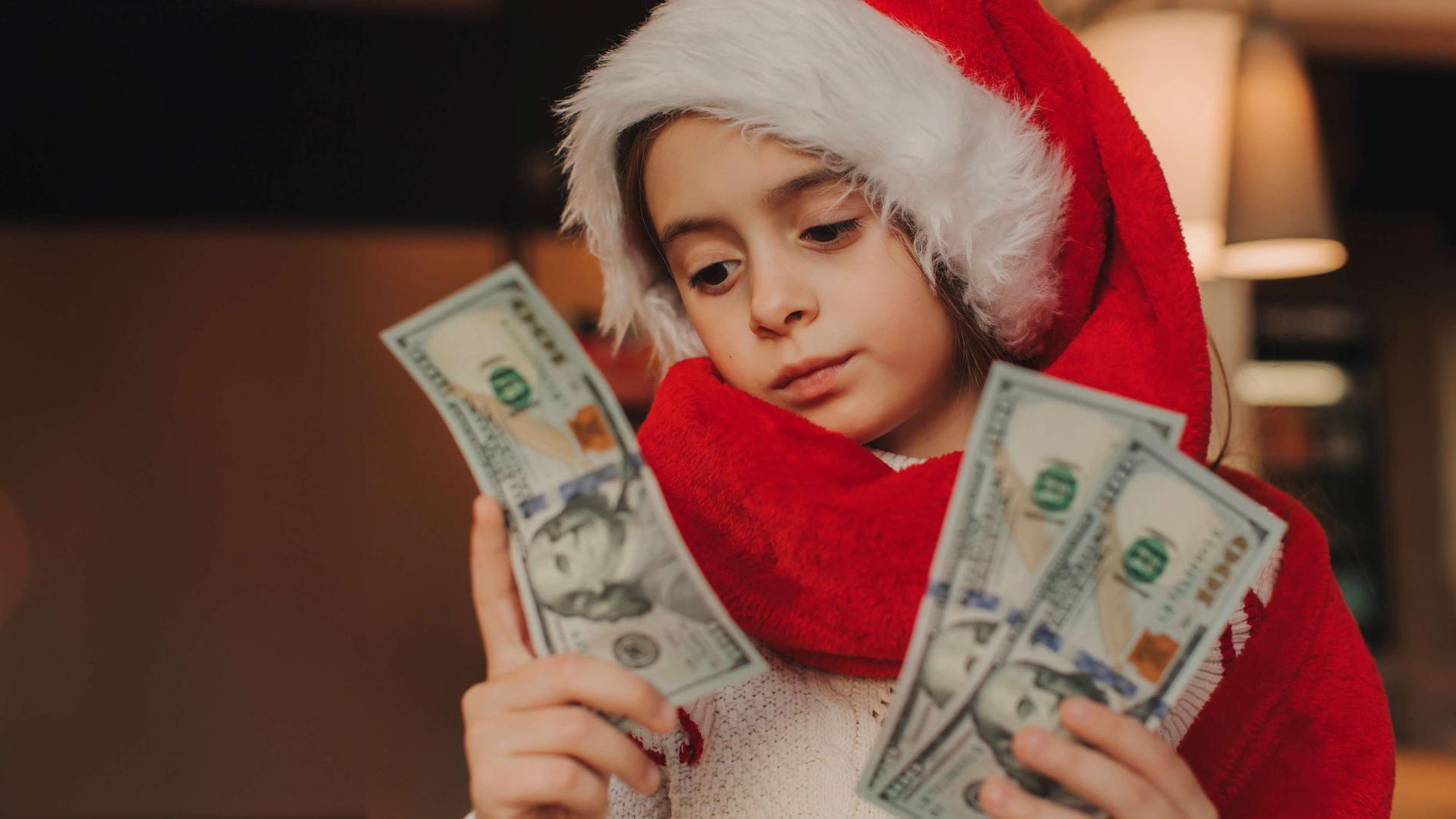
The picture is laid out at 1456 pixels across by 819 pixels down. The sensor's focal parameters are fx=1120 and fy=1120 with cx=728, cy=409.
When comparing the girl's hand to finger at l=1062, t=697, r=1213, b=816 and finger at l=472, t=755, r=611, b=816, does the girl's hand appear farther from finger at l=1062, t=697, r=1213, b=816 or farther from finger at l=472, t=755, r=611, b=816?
finger at l=1062, t=697, r=1213, b=816

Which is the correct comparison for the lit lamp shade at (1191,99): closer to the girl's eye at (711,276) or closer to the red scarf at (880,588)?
the red scarf at (880,588)

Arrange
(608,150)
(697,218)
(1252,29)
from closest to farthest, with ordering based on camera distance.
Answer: (697,218) < (608,150) < (1252,29)

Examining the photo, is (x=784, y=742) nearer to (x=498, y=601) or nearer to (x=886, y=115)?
(x=498, y=601)

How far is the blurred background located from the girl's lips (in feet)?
6.00

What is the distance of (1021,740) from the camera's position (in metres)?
0.60

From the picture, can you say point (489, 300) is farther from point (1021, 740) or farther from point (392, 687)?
point (392, 687)

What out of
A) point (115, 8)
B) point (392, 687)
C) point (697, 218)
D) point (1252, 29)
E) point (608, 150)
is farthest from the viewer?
point (392, 687)

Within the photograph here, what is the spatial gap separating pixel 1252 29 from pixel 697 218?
170cm

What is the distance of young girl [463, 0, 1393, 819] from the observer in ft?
2.73

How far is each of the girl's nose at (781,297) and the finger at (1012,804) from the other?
1.17 feet

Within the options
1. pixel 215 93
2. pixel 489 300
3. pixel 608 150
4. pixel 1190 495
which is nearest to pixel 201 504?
pixel 215 93

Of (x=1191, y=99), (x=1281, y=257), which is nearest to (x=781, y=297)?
(x=1191, y=99)

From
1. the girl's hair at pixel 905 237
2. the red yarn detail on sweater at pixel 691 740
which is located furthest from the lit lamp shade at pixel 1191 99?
the red yarn detail on sweater at pixel 691 740

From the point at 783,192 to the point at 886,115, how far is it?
11 centimetres
